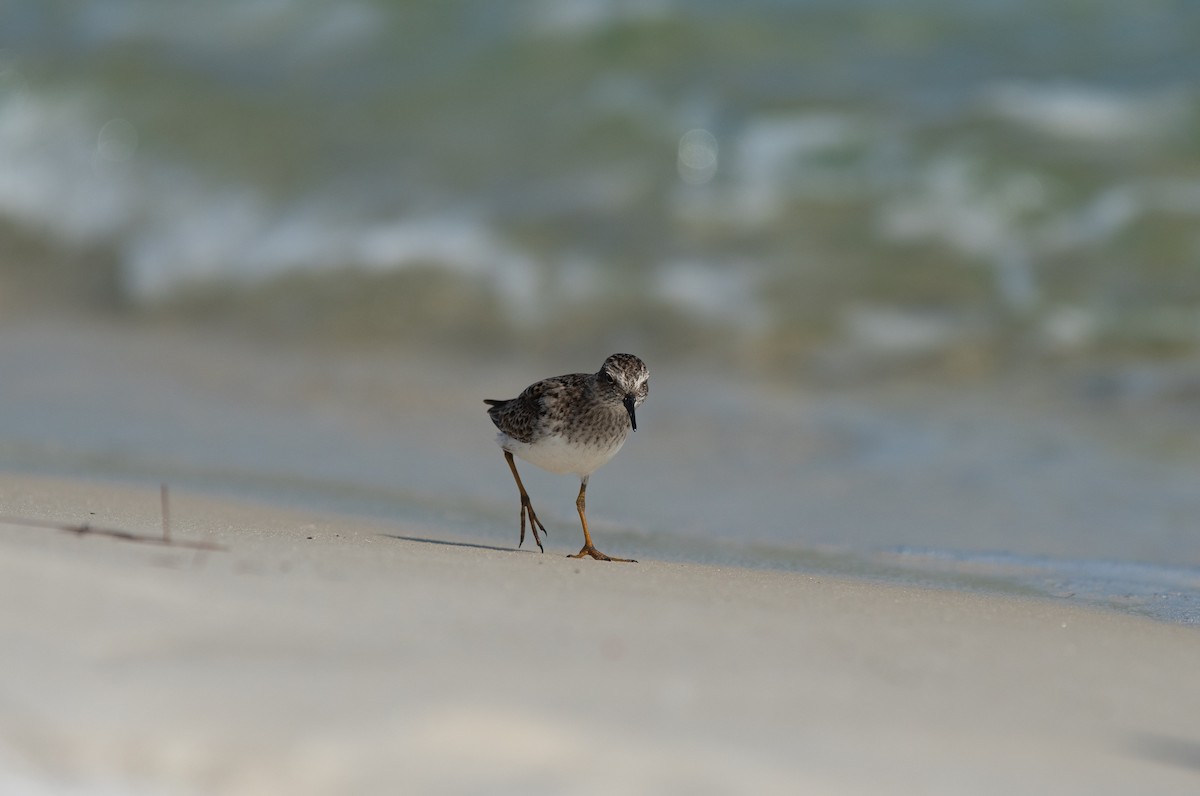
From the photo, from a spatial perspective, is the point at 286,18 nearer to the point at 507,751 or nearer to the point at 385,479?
the point at 385,479

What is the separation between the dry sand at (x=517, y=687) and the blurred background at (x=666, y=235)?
2554 millimetres

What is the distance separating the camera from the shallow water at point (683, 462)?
565cm

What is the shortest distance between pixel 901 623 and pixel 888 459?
3.67 metres

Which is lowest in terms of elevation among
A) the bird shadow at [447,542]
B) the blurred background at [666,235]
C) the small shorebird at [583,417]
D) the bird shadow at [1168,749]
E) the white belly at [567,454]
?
the bird shadow at [1168,749]

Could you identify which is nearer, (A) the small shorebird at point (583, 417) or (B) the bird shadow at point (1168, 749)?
(B) the bird shadow at point (1168, 749)

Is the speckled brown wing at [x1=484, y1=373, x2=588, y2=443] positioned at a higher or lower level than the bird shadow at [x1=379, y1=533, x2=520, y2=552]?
higher

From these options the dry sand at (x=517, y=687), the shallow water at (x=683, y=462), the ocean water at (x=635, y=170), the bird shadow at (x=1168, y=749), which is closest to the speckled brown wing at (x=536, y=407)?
the shallow water at (x=683, y=462)

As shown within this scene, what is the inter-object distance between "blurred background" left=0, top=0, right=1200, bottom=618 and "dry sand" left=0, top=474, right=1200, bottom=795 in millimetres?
2554

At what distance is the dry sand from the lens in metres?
2.63

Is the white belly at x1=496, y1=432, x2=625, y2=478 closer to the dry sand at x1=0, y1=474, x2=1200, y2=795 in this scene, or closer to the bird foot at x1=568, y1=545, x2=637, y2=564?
the bird foot at x1=568, y1=545, x2=637, y2=564

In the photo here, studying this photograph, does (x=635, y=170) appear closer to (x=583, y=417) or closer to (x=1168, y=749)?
(x=583, y=417)

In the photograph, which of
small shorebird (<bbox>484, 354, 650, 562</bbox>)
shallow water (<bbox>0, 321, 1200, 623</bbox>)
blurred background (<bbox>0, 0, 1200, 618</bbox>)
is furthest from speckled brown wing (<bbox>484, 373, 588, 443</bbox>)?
blurred background (<bbox>0, 0, 1200, 618</bbox>)

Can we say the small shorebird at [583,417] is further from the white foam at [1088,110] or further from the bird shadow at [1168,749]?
the white foam at [1088,110]

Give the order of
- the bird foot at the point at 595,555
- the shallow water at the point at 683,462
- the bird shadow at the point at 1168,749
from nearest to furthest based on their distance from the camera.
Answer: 1. the bird shadow at the point at 1168,749
2. the bird foot at the point at 595,555
3. the shallow water at the point at 683,462
